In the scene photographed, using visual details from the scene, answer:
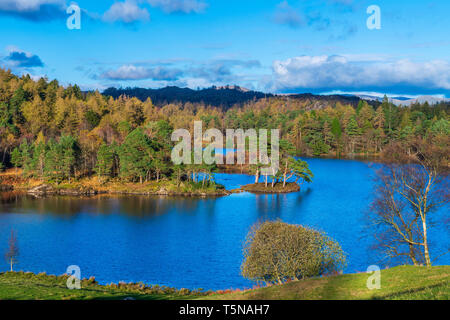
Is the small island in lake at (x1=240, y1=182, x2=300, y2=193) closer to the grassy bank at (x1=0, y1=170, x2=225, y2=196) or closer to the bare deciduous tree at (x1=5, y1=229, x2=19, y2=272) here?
the grassy bank at (x1=0, y1=170, x2=225, y2=196)

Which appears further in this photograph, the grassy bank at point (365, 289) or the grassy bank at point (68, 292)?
the grassy bank at point (68, 292)

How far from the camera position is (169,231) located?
37312 millimetres

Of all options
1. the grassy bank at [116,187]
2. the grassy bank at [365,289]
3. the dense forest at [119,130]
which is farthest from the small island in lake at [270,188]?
the grassy bank at [365,289]

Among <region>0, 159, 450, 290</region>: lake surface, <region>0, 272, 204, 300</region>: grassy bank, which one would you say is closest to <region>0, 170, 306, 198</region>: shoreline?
<region>0, 159, 450, 290</region>: lake surface

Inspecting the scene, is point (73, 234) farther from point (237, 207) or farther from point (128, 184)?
point (128, 184)

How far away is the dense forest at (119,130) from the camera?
194 ft

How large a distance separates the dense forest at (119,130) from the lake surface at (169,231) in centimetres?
774

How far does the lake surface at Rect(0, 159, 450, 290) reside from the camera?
89.8ft

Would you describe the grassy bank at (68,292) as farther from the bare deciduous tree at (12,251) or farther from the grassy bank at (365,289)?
the bare deciduous tree at (12,251)

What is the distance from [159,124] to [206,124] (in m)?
62.1

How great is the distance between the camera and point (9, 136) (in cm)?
7831

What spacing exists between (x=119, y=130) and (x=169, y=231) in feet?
179

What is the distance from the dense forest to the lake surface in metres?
7.74
